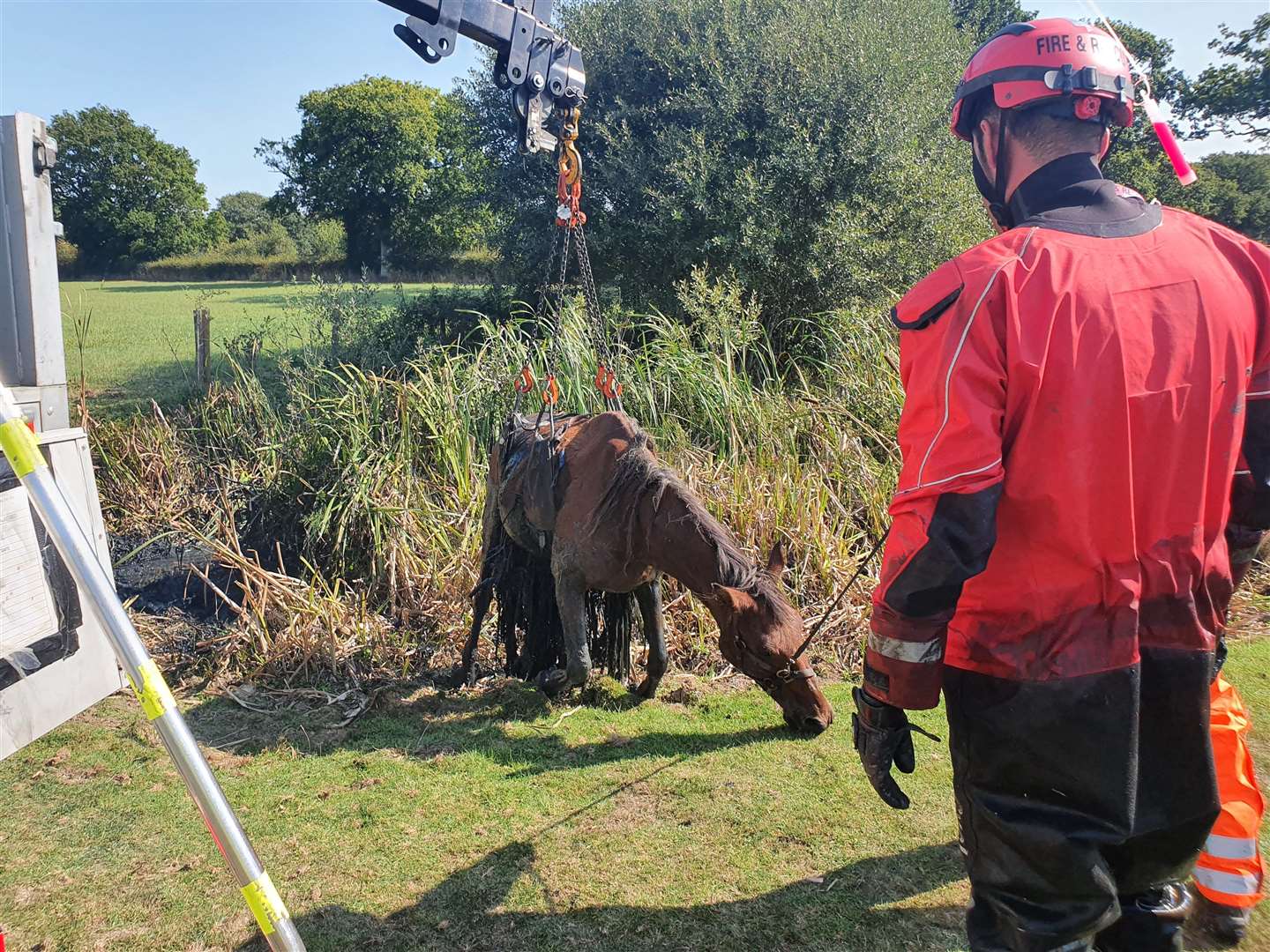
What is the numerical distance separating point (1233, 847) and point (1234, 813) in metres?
0.09

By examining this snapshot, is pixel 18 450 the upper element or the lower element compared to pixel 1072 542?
upper

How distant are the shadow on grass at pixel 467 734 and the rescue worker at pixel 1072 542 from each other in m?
2.30

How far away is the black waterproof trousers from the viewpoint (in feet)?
5.41

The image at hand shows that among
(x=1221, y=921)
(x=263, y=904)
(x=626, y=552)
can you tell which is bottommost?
(x=1221, y=921)

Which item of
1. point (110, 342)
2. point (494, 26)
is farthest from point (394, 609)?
point (110, 342)

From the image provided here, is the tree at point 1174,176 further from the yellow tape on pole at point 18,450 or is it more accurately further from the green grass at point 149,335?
the yellow tape on pole at point 18,450

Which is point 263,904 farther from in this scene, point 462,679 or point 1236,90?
point 1236,90

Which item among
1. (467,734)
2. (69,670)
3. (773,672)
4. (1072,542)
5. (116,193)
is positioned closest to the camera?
(1072,542)

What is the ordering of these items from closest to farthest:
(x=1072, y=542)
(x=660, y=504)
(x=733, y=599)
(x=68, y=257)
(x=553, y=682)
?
(x=1072, y=542) < (x=733, y=599) < (x=660, y=504) < (x=553, y=682) < (x=68, y=257)

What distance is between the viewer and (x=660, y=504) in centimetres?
389

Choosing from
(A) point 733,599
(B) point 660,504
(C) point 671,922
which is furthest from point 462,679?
(C) point 671,922

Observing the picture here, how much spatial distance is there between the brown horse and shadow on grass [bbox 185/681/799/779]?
22 centimetres

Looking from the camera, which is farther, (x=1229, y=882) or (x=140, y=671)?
(x=1229, y=882)

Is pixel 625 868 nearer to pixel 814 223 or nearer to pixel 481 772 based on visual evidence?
pixel 481 772
